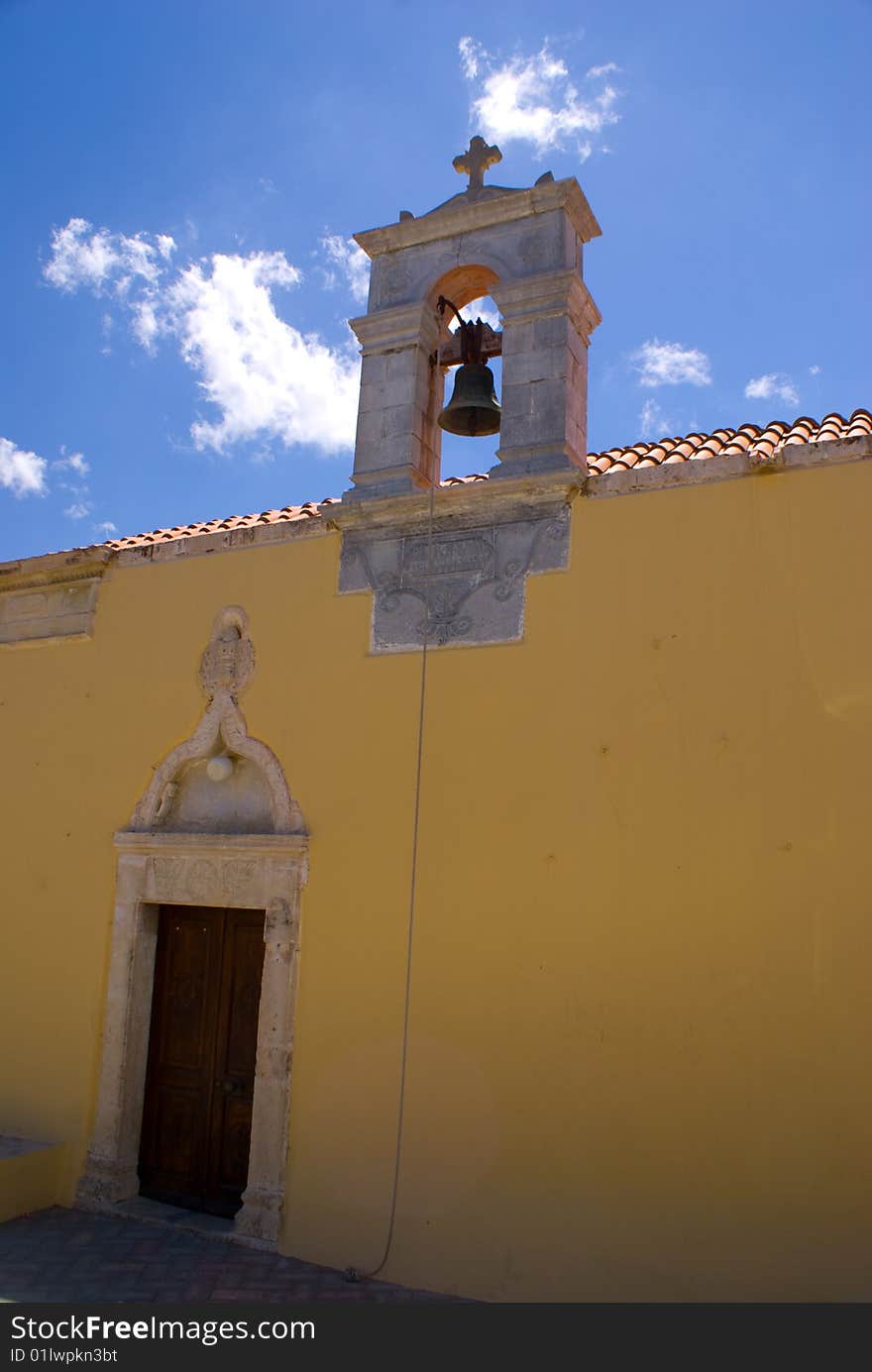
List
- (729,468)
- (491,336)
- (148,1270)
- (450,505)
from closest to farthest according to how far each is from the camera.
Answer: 1. (729,468)
2. (148,1270)
3. (450,505)
4. (491,336)

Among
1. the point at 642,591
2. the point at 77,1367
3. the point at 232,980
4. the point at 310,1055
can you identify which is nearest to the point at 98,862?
the point at 232,980

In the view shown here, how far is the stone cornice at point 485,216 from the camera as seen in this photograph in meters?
5.01

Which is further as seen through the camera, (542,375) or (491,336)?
(491,336)

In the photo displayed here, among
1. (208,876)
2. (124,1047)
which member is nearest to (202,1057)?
(124,1047)

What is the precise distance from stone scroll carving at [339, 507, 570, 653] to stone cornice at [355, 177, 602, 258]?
1642 millimetres

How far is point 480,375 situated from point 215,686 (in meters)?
2.27

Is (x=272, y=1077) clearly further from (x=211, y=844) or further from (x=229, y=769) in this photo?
(x=229, y=769)

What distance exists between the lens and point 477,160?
5289 mm

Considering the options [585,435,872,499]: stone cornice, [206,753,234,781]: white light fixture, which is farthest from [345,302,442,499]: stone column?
[206,753,234,781]: white light fixture

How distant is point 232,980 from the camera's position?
5.37 meters

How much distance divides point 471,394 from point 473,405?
0.07 meters

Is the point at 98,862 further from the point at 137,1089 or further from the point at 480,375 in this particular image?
the point at 480,375

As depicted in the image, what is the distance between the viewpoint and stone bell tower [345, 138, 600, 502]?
4910 millimetres

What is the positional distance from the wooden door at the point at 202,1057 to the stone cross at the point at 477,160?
413cm
